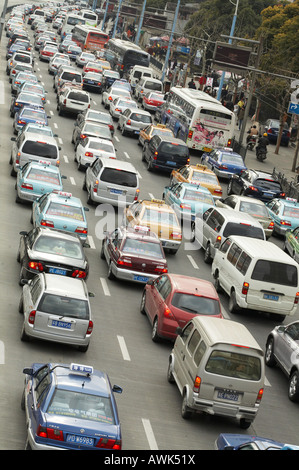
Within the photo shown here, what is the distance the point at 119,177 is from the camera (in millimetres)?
31766

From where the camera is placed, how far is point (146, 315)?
22.6 m

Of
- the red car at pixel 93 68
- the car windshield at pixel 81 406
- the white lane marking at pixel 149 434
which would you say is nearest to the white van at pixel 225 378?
the white lane marking at pixel 149 434

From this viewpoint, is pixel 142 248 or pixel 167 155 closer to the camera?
pixel 142 248

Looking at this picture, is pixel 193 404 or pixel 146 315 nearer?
pixel 193 404

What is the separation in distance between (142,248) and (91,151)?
13.3m

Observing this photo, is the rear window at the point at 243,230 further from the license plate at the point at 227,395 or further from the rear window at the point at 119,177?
the license plate at the point at 227,395

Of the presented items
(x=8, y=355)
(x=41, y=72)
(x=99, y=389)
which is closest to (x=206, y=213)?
(x=8, y=355)

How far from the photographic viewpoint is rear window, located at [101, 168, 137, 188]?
31609mm

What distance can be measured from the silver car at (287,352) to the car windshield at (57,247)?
15.7ft

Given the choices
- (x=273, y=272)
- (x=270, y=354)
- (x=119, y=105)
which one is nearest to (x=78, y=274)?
(x=270, y=354)

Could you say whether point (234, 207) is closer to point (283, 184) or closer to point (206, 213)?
point (206, 213)

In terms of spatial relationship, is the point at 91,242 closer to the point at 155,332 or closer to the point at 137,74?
the point at 155,332

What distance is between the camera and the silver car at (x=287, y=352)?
19.3 metres
